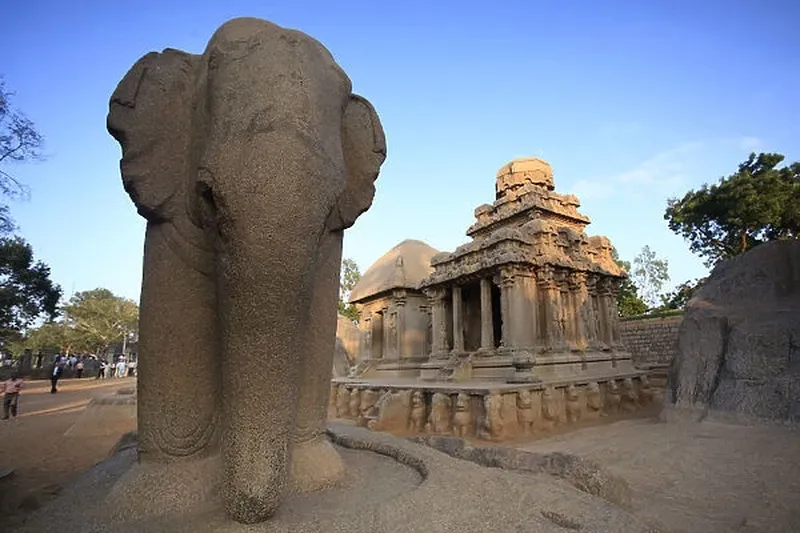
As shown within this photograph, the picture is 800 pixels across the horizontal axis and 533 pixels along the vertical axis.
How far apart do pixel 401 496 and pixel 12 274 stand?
29.8 meters

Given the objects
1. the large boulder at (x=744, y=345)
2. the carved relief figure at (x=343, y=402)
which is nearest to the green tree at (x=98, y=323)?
the carved relief figure at (x=343, y=402)

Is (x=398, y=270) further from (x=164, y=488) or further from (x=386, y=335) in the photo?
(x=164, y=488)

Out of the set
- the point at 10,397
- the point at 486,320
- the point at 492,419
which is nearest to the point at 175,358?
the point at 492,419

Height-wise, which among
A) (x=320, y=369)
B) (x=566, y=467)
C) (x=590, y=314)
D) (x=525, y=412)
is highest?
(x=590, y=314)

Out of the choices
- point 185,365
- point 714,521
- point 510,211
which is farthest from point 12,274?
point 714,521

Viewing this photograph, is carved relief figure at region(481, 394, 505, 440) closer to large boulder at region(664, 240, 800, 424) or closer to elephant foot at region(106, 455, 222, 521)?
large boulder at region(664, 240, 800, 424)

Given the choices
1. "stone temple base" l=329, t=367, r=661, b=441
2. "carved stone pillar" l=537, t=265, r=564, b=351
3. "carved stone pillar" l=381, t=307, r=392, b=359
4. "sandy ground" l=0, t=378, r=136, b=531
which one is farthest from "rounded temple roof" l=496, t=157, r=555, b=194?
"sandy ground" l=0, t=378, r=136, b=531

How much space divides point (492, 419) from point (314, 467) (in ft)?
22.0

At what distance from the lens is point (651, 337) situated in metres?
23.9

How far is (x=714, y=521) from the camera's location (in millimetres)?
3145

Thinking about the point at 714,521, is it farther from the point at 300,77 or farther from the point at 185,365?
the point at 300,77

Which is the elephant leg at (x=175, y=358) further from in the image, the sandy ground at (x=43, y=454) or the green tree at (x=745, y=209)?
the green tree at (x=745, y=209)

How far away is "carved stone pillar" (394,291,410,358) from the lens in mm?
16812

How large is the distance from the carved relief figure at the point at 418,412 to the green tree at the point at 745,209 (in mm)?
20255
